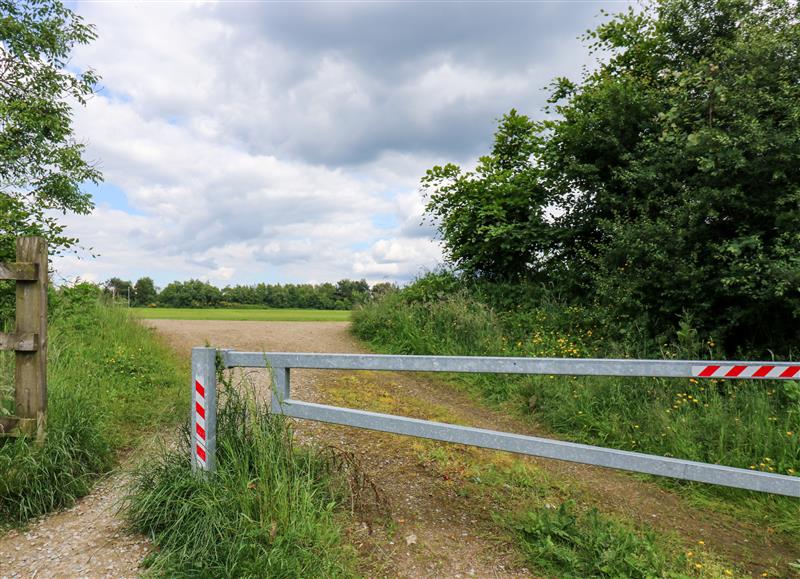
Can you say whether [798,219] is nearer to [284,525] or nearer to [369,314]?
[284,525]

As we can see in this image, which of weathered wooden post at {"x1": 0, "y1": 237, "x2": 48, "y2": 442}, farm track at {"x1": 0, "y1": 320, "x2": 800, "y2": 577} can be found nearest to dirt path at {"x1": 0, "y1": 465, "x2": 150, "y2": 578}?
farm track at {"x1": 0, "y1": 320, "x2": 800, "y2": 577}

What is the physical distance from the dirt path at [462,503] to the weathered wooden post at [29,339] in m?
2.43

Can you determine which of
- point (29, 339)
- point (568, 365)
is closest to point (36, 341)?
point (29, 339)

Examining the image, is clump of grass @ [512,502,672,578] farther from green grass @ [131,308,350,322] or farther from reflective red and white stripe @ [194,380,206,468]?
green grass @ [131,308,350,322]

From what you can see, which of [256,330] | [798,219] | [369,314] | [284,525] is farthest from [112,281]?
[798,219]

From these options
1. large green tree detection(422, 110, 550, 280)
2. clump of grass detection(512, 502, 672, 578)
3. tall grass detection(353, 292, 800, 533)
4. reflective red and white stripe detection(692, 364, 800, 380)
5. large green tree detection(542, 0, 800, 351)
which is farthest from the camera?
large green tree detection(422, 110, 550, 280)

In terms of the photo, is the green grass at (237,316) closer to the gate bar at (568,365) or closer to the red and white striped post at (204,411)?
the red and white striped post at (204,411)

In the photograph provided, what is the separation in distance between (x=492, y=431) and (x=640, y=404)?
11.3ft

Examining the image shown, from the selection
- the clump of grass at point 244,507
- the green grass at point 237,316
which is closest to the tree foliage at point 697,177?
the clump of grass at point 244,507

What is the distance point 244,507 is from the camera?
3010 millimetres

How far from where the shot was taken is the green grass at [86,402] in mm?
3947

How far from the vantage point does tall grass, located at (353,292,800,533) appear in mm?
4633

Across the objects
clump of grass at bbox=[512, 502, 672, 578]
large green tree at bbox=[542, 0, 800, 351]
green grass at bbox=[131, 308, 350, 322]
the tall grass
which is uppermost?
large green tree at bbox=[542, 0, 800, 351]

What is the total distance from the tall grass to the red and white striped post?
163 inches
